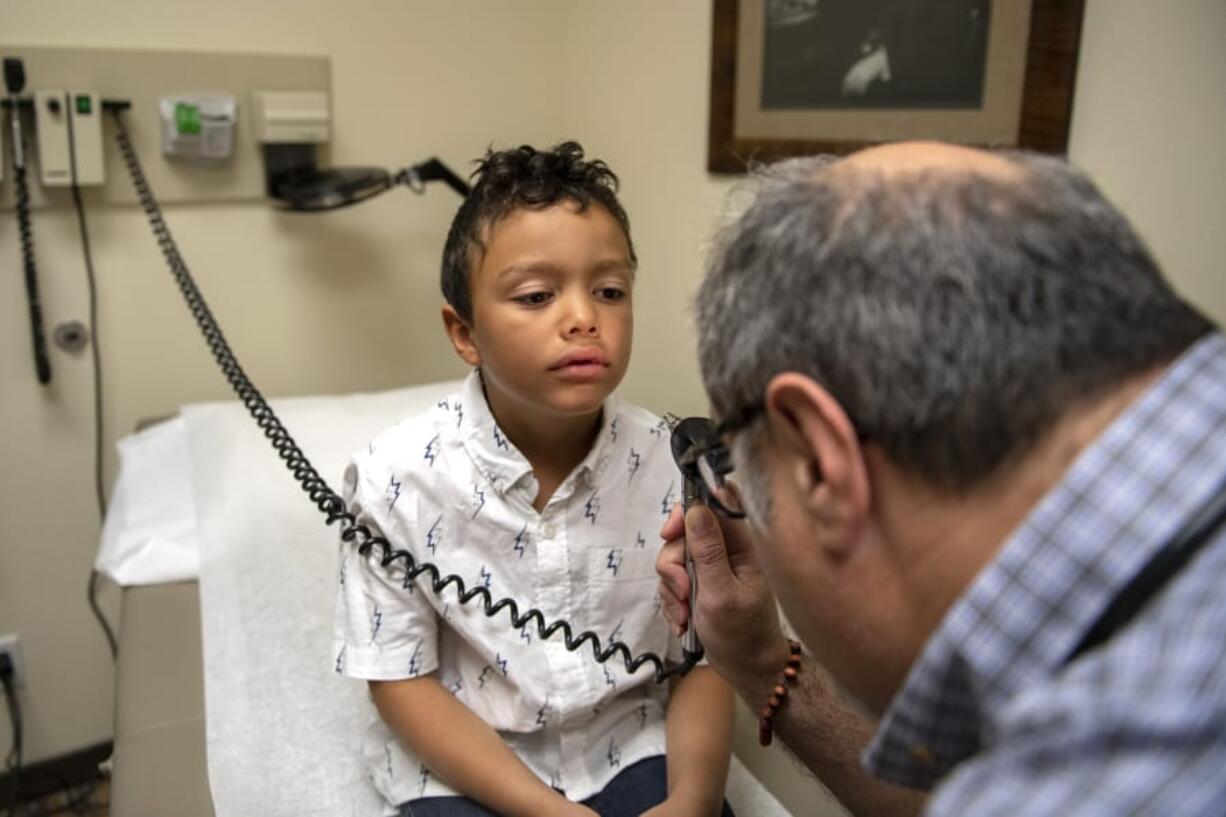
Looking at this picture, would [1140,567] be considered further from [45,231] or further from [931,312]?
[45,231]

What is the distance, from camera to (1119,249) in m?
0.53

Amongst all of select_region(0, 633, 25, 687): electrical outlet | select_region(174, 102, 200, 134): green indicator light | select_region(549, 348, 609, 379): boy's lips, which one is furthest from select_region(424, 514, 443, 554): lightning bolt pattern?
select_region(0, 633, 25, 687): electrical outlet

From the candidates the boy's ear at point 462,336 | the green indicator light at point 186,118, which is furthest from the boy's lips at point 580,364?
the green indicator light at point 186,118

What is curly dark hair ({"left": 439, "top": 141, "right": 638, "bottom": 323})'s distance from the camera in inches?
39.4

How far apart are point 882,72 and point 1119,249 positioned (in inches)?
34.2

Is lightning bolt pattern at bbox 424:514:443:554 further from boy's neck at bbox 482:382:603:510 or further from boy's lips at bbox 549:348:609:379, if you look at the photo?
boy's lips at bbox 549:348:609:379

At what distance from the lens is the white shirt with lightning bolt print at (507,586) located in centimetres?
103

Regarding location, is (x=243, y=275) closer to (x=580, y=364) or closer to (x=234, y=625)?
(x=234, y=625)

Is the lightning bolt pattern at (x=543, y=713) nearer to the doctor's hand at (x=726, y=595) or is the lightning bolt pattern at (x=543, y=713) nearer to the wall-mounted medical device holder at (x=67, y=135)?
the doctor's hand at (x=726, y=595)

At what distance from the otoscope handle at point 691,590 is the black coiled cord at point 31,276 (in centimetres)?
126

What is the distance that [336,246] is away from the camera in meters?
1.90

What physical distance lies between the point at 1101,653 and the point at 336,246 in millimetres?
1697

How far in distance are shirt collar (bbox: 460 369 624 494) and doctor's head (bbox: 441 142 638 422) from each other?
0.04 meters

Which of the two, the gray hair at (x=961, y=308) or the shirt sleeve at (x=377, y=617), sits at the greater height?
the gray hair at (x=961, y=308)
